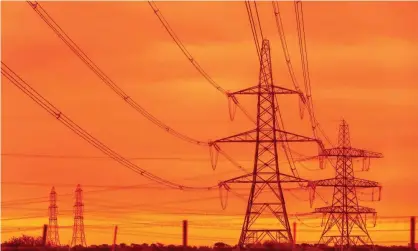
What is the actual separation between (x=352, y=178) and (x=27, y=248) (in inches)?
2025

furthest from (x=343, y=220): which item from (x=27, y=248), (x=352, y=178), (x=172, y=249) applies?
(x=27, y=248)

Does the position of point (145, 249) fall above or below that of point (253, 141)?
below

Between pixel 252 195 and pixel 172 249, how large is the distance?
472 inches

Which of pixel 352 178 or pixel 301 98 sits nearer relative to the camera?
pixel 301 98

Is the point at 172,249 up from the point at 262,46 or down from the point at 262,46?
down

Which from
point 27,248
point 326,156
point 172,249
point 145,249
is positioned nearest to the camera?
point 27,248

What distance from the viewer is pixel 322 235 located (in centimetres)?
11231

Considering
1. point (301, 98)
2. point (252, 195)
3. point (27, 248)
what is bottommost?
point (27, 248)

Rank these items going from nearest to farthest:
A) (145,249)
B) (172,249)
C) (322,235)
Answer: (145,249)
(172,249)
(322,235)

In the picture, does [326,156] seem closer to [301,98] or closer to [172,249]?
[301,98]

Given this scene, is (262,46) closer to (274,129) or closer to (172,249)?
(274,129)

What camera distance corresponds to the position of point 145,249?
221 feet

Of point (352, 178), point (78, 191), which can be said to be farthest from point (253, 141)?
point (78, 191)

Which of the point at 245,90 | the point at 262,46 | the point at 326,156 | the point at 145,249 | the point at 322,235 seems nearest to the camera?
the point at 145,249
